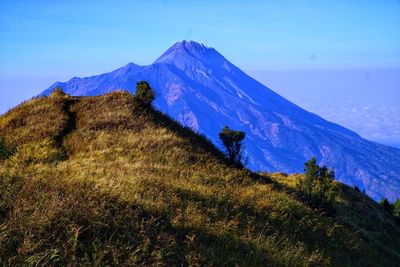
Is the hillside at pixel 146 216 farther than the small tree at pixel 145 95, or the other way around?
the small tree at pixel 145 95

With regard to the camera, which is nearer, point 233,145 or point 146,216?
point 146,216

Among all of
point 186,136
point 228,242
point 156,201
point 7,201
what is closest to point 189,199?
point 156,201

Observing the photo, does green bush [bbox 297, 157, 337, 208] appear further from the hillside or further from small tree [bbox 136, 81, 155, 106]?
small tree [bbox 136, 81, 155, 106]

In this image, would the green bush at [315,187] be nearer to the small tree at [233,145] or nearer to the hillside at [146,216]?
the small tree at [233,145]

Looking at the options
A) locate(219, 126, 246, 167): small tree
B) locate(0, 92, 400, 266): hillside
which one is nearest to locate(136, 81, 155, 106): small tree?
locate(219, 126, 246, 167): small tree

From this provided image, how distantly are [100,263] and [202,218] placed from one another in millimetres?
3475

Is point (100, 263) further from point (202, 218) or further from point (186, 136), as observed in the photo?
point (186, 136)

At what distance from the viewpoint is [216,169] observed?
17.9 metres

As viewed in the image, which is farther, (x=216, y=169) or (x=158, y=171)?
(x=216, y=169)

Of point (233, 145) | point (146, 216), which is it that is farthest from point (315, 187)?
point (146, 216)

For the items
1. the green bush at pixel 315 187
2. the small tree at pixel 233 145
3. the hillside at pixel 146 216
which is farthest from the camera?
the green bush at pixel 315 187

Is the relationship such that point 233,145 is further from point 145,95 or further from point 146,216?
point 146,216

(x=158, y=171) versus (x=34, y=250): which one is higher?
(x=158, y=171)

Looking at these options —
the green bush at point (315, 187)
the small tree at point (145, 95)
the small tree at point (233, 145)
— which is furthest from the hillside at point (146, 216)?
the green bush at point (315, 187)
